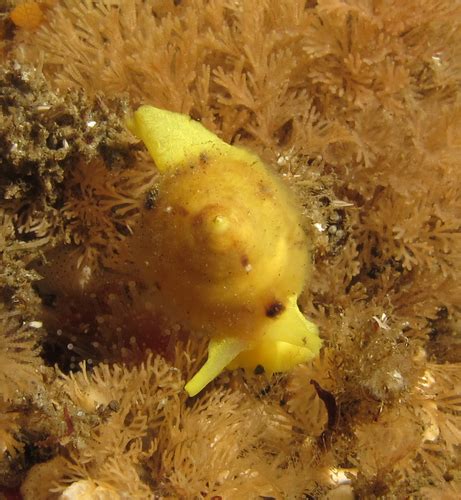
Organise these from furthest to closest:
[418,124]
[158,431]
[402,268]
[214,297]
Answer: [402,268] < [418,124] < [158,431] < [214,297]

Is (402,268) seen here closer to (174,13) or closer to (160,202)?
(160,202)

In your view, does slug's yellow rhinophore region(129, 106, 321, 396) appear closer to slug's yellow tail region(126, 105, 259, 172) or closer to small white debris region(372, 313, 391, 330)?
slug's yellow tail region(126, 105, 259, 172)

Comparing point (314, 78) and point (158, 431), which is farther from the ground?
point (314, 78)

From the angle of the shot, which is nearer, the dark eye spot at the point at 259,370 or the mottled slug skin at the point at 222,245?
the mottled slug skin at the point at 222,245

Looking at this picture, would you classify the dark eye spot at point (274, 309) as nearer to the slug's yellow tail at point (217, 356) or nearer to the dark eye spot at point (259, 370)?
the slug's yellow tail at point (217, 356)

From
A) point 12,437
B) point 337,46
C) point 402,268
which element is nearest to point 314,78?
point 337,46

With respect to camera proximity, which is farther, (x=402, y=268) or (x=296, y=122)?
(x=402, y=268)

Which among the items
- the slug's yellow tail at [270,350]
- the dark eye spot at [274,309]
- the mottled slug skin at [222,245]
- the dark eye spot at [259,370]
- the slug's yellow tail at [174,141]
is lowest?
the dark eye spot at [259,370]

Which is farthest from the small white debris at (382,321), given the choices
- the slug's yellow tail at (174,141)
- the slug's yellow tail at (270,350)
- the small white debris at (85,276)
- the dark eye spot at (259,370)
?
the small white debris at (85,276)
